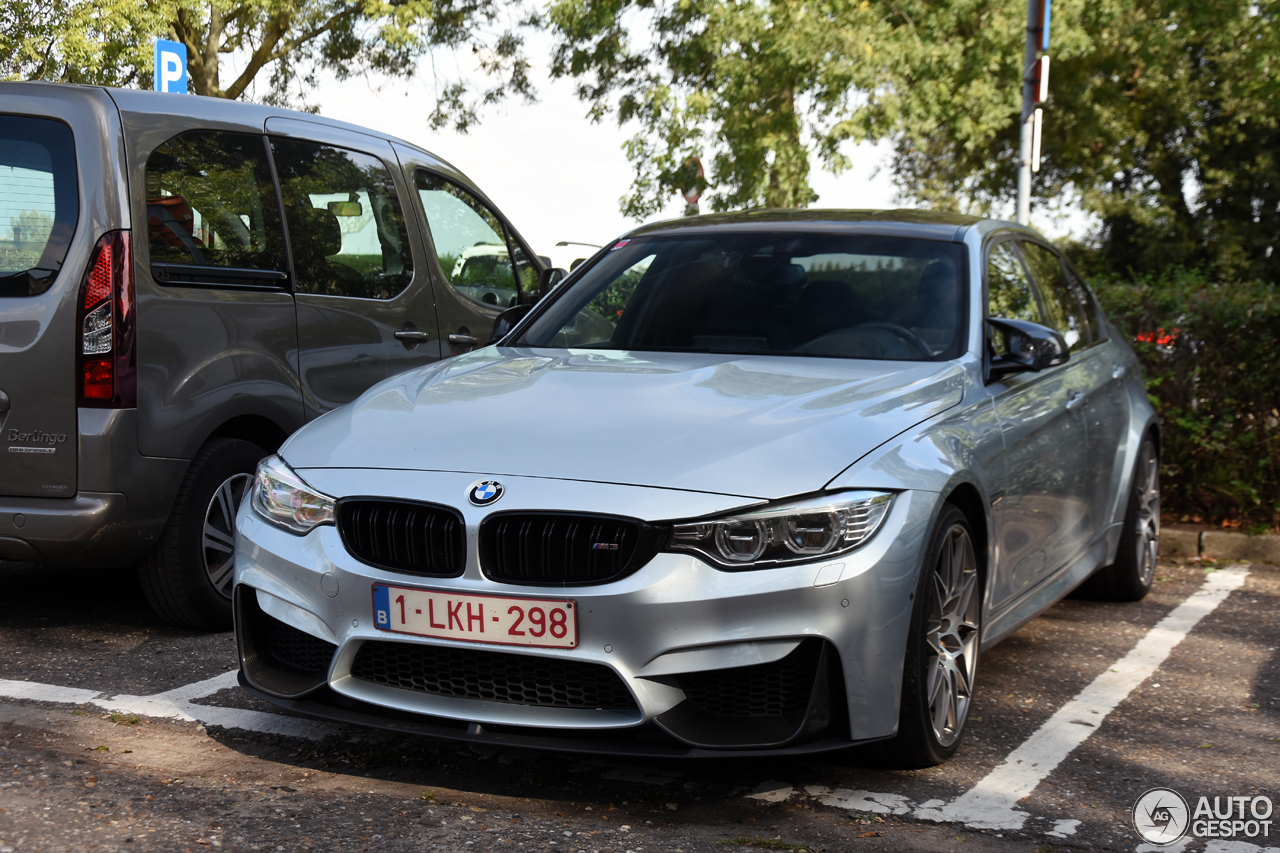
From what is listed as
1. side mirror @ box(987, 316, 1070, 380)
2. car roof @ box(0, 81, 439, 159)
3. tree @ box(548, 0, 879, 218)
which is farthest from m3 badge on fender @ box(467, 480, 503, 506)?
tree @ box(548, 0, 879, 218)

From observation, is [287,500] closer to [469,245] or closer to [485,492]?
[485,492]

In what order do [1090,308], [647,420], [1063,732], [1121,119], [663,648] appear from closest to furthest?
[663,648], [647,420], [1063,732], [1090,308], [1121,119]

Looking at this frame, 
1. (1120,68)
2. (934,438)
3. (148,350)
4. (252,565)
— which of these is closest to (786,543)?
(934,438)

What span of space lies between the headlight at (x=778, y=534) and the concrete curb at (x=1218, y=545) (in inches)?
192

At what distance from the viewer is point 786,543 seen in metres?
3.19

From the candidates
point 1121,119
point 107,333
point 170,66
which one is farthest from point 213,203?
point 1121,119

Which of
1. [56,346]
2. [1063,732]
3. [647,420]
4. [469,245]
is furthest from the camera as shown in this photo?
[469,245]

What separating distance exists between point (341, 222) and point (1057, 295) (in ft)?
10.0

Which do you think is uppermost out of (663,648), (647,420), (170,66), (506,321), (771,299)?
(170,66)

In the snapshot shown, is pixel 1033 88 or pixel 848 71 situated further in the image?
pixel 848 71

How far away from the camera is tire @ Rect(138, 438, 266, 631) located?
195 inches

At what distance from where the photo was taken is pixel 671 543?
10.4 feet

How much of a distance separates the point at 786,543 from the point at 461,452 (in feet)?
2.86

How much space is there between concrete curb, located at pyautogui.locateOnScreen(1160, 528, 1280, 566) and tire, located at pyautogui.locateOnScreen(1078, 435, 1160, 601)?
109cm
